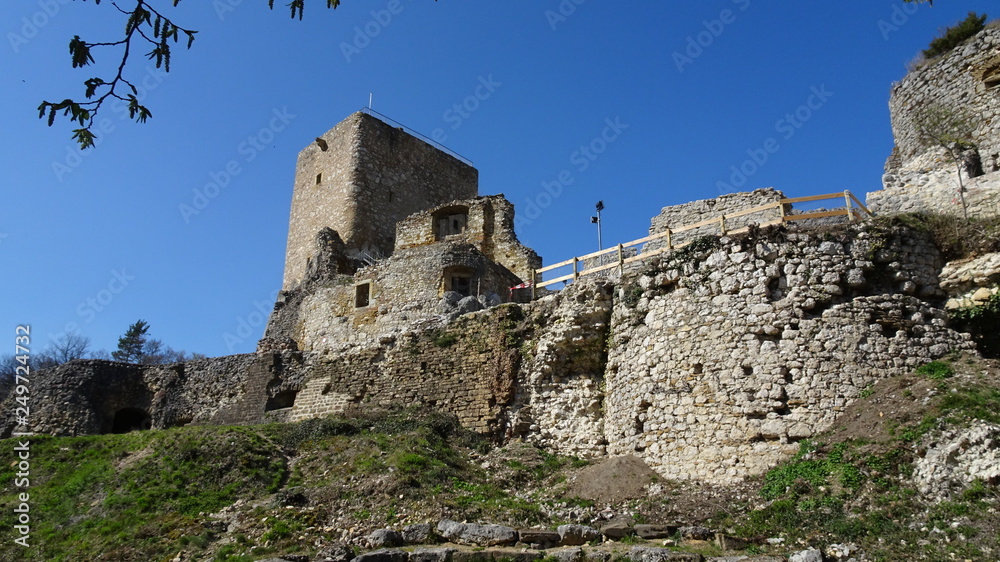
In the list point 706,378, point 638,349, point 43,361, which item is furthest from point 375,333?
point 43,361

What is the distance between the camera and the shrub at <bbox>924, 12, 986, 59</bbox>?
1927cm

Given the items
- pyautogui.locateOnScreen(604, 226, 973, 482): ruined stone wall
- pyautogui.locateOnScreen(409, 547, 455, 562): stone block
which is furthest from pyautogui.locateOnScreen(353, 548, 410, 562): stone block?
pyautogui.locateOnScreen(604, 226, 973, 482): ruined stone wall

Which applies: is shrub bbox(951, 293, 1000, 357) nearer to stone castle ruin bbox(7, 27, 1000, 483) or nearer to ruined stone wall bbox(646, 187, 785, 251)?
stone castle ruin bbox(7, 27, 1000, 483)

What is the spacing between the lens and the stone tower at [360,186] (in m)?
31.5

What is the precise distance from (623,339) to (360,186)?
18973mm

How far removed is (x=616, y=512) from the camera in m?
12.4

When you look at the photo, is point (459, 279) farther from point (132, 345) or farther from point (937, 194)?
point (132, 345)

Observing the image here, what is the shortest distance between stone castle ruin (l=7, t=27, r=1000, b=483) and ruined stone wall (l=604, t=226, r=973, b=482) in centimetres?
3

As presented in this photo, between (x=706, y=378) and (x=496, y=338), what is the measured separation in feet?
20.4

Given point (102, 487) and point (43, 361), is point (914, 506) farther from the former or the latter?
point (43, 361)

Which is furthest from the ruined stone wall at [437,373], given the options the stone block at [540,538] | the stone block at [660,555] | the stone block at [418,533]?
the stone block at [660,555]

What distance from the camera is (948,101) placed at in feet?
61.4

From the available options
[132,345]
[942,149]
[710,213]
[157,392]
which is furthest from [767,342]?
[132,345]

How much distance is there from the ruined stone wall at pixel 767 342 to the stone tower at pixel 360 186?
18.6 meters
